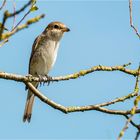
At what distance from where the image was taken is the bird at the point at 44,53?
26.8 ft

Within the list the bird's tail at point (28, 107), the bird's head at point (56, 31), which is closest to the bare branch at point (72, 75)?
the bird's tail at point (28, 107)

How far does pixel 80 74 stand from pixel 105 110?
1.99 ft

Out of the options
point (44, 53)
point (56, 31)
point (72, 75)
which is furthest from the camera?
point (56, 31)

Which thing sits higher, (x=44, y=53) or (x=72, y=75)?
(x=44, y=53)

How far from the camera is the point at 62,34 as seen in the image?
847 centimetres

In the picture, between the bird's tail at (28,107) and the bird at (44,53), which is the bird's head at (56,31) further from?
the bird's tail at (28,107)

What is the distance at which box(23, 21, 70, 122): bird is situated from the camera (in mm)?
8180

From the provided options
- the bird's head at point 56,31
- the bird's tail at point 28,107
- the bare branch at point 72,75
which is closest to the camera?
the bare branch at point 72,75

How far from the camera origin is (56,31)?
8.58 m

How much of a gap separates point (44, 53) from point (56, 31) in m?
0.69

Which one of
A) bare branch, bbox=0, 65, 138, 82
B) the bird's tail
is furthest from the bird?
bare branch, bbox=0, 65, 138, 82

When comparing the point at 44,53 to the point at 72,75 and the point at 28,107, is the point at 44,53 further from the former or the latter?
the point at 72,75

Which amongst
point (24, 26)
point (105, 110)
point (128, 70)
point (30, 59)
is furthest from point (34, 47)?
point (24, 26)

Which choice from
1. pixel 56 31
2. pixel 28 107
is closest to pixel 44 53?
pixel 56 31
